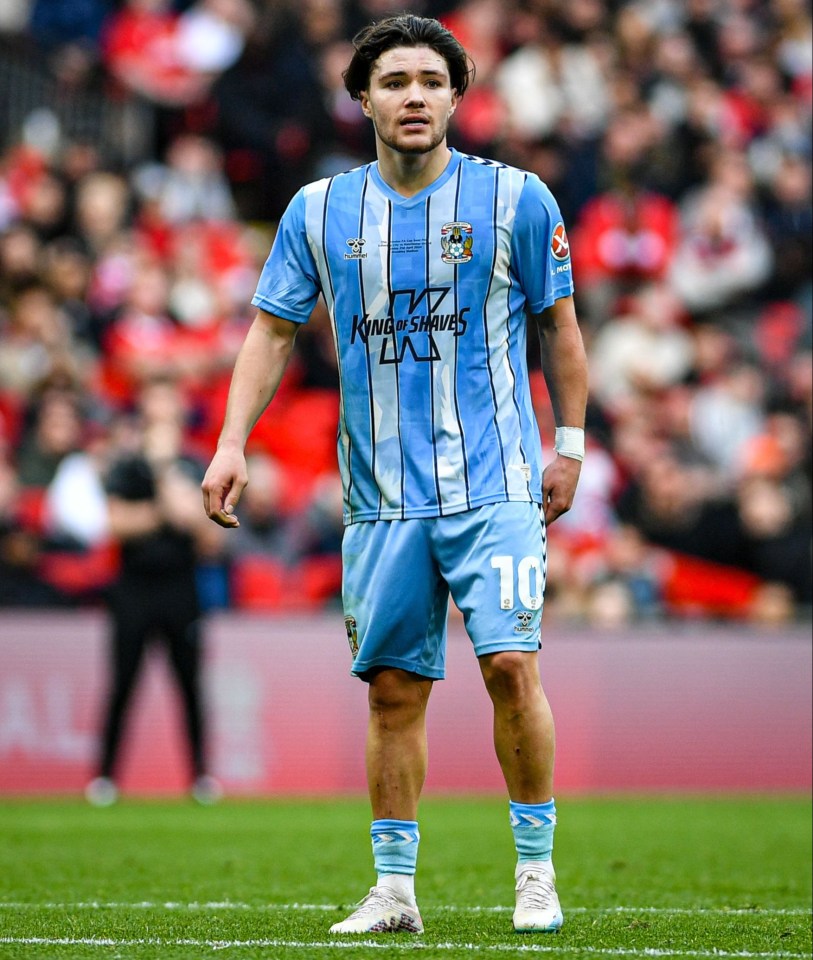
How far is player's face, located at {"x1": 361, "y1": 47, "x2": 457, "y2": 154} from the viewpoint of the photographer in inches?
186

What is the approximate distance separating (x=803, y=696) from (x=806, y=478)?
278cm

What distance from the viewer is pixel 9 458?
1230cm

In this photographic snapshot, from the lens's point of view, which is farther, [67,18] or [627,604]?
[67,18]

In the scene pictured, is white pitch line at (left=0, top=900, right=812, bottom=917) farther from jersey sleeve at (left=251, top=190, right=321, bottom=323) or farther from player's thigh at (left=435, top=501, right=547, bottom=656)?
jersey sleeve at (left=251, top=190, right=321, bottom=323)

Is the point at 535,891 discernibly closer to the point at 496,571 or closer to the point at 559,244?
the point at 496,571

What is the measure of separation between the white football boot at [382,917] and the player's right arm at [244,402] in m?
1.07

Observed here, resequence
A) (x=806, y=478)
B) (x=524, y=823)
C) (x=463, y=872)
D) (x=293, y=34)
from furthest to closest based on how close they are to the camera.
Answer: (x=293, y=34) → (x=806, y=478) → (x=463, y=872) → (x=524, y=823)

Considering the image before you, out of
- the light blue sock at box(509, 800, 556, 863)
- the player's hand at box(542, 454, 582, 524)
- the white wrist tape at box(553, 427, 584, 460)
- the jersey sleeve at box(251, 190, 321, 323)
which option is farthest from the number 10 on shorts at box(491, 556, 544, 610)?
the jersey sleeve at box(251, 190, 321, 323)

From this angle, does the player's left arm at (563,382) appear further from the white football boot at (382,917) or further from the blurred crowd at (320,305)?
the blurred crowd at (320,305)

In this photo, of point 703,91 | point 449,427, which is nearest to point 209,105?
point 703,91

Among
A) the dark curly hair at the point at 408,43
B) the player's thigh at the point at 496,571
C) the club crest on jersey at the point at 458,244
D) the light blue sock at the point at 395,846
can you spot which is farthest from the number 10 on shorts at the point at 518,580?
the dark curly hair at the point at 408,43

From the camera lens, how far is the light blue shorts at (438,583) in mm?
4637

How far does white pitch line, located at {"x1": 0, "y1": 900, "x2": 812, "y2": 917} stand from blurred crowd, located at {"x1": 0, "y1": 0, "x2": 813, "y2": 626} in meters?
5.68

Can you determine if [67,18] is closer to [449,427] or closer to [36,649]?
[36,649]
